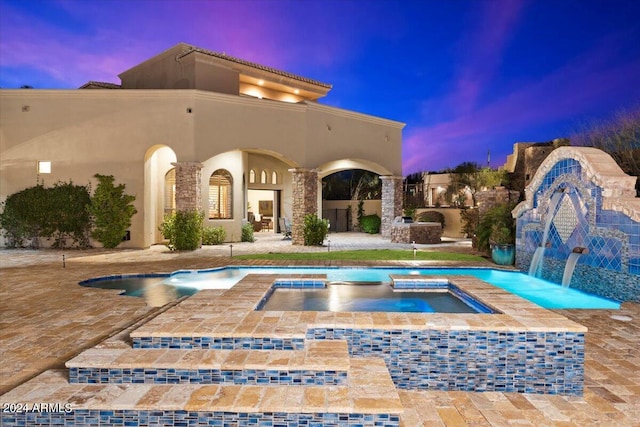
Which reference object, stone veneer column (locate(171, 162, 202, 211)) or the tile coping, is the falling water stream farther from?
stone veneer column (locate(171, 162, 202, 211))

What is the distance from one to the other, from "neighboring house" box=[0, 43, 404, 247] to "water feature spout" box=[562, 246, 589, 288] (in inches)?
391

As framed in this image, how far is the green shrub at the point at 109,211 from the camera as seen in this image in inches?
588

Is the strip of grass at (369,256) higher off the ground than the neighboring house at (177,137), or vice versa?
the neighboring house at (177,137)

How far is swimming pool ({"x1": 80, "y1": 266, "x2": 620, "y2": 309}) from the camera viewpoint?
7.85 m

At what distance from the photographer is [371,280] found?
9.42 m

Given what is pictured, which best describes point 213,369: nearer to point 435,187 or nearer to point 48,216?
point 48,216

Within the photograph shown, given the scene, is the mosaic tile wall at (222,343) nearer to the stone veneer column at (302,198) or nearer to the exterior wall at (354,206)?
the stone veneer column at (302,198)

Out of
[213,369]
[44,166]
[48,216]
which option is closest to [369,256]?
[213,369]

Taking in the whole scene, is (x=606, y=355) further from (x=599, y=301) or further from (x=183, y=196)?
(x=183, y=196)

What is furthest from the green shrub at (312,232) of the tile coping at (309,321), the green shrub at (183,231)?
the tile coping at (309,321)

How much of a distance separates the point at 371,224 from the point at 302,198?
320 inches

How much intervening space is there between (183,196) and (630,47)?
32.7 m

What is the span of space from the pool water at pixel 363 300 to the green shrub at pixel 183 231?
8.55 m

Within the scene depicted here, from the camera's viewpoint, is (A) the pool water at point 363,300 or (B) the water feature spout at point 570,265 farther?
(B) the water feature spout at point 570,265
